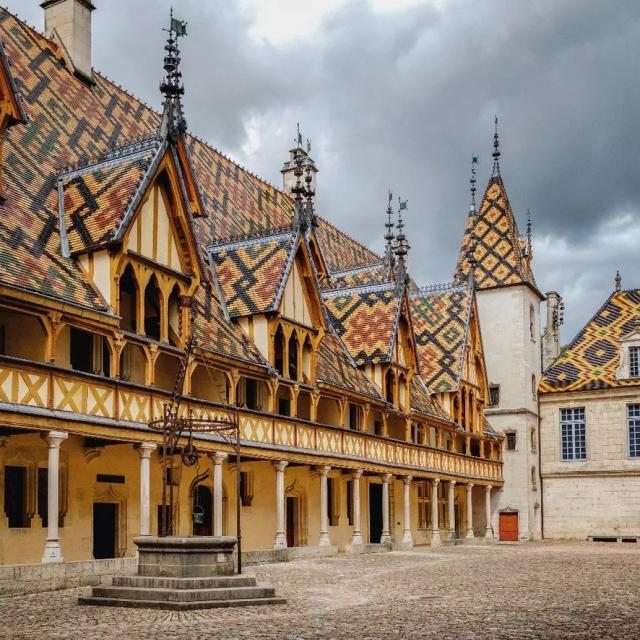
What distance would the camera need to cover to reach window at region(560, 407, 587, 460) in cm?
4584

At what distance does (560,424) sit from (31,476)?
3240cm

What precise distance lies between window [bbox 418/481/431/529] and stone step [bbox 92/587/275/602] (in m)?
25.5

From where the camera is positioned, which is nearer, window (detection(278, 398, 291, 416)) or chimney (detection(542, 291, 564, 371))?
window (detection(278, 398, 291, 416))

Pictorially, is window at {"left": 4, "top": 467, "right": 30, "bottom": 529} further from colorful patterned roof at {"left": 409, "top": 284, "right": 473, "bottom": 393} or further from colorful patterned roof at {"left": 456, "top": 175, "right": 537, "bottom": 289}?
colorful patterned roof at {"left": 456, "top": 175, "right": 537, "bottom": 289}

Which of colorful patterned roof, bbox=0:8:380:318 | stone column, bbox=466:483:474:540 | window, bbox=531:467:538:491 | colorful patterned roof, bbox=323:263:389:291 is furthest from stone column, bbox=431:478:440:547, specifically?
window, bbox=531:467:538:491

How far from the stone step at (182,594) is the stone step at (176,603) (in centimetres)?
10

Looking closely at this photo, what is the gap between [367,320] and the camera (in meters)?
33.8

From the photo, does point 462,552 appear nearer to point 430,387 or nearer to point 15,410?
point 430,387

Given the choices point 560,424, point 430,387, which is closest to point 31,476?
point 430,387

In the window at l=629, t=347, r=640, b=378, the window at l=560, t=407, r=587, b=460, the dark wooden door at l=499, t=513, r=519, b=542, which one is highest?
the window at l=629, t=347, r=640, b=378

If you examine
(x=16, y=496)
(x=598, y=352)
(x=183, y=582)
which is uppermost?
(x=598, y=352)

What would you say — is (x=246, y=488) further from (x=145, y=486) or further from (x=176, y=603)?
(x=176, y=603)

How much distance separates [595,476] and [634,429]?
2.71 metres

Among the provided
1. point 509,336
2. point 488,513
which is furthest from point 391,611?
point 509,336
